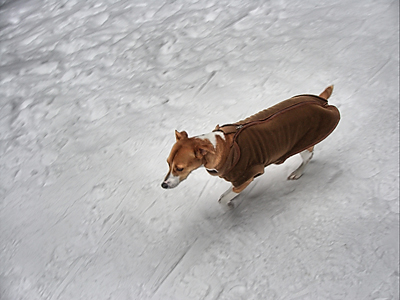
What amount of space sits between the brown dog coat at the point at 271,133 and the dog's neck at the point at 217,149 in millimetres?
23

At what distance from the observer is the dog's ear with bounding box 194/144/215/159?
4.87 ft

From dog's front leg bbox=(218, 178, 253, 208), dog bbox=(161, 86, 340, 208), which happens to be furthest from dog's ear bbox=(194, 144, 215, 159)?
dog's front leg bbox=(218, 178, 253, 208)

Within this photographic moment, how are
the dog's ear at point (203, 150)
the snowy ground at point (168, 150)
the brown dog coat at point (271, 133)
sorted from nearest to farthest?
the dog's ear at point (203, 150) → the brown dog coat at point (271, 133) → the snowy ground at point (168, 150)

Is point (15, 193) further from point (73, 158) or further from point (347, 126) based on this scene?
point (347, 126)

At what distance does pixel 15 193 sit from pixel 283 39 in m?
2.34

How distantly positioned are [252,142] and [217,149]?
18cm

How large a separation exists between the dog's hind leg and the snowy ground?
42mm

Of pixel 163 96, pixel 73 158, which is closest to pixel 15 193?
pixel 73 158

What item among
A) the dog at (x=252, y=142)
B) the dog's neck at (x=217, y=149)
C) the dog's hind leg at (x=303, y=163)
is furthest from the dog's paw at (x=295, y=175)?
the dog's neck at (x=217, y=149)

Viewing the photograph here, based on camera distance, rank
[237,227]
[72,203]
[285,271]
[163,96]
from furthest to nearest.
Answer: [163,96] < [72,203] < [237,227] < [285,271]

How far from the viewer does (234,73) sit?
108 inches

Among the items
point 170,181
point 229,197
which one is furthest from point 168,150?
point 170,181

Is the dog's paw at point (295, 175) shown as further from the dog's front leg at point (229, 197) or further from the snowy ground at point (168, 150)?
the dog's front leg at point (229, 197)

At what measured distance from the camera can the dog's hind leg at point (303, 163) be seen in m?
1.91
